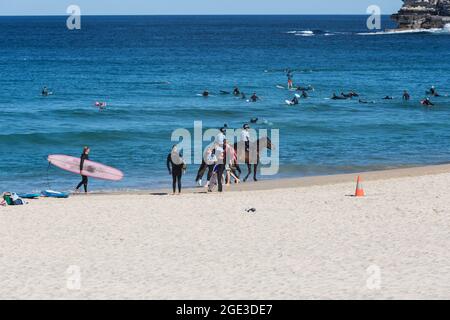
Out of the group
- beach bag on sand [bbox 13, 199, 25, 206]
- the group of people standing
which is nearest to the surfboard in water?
the group of people standing

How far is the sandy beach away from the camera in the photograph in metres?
14.2

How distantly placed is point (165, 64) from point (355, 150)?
187 ft

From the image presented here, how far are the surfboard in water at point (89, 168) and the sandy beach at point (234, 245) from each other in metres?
2.31

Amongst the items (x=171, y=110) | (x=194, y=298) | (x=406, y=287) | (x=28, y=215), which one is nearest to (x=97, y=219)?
(x=28, y=215)

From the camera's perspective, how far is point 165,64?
90875 mm

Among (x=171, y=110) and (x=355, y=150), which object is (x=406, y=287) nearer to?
(x=355, y=150)

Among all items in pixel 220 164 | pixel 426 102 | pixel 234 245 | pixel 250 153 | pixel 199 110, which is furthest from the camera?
pixel 426 102

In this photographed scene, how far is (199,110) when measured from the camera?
50.8m

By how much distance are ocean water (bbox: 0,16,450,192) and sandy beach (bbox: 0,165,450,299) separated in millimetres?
6137

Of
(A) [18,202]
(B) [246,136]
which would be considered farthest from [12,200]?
(B) [246,136]

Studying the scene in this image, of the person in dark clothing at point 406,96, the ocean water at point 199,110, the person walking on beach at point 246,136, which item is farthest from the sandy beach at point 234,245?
the person in dark clothing at point 406,96

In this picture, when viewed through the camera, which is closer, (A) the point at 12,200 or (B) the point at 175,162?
(A) the point at 12,200

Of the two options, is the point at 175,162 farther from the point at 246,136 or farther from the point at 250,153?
the point at 250,153

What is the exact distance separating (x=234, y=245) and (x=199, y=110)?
33.8 m
